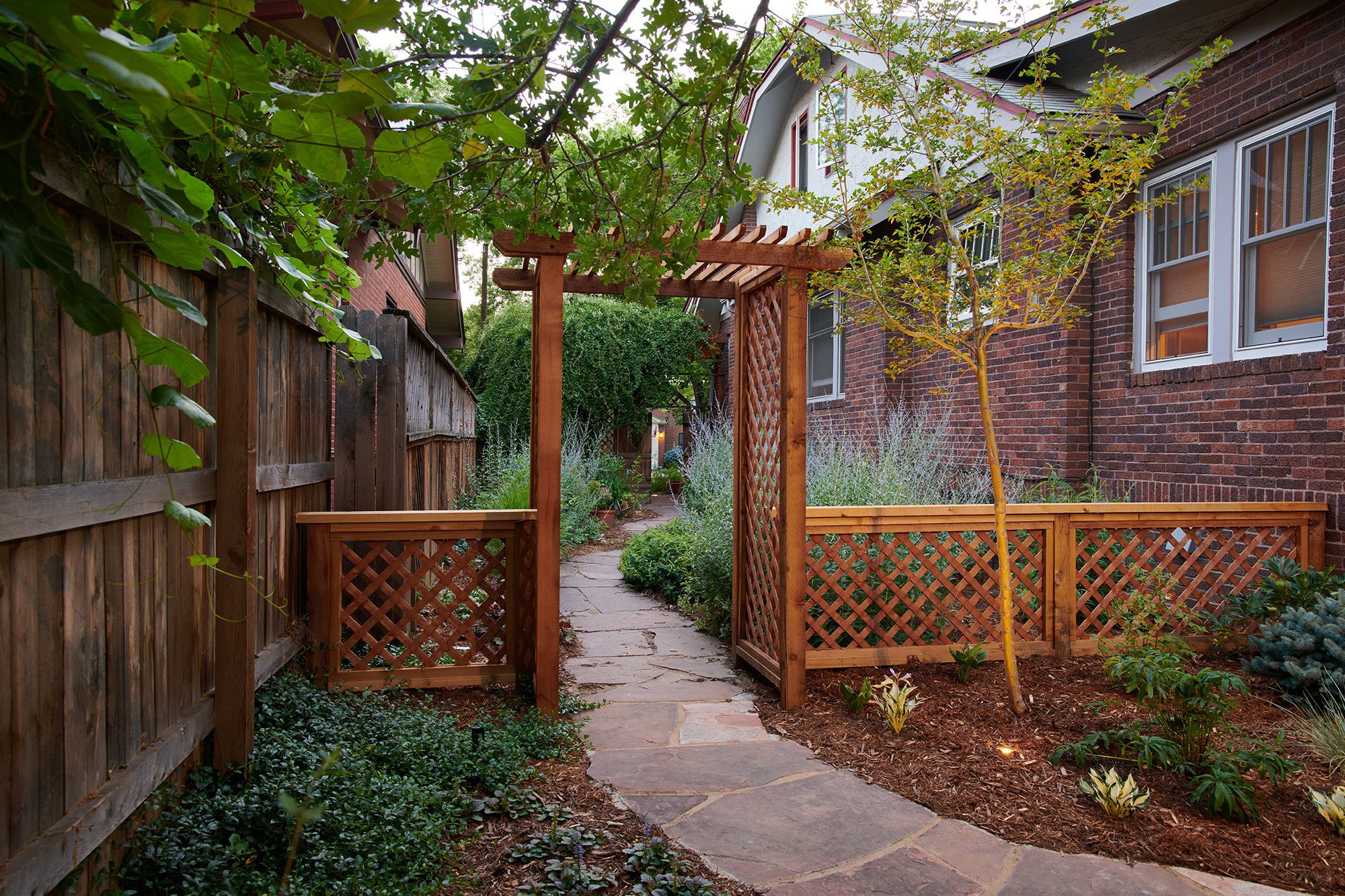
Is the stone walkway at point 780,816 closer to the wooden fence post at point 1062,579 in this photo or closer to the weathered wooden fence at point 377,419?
the weathered wooden fence at point 377,419

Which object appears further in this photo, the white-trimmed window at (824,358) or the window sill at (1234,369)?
the white-trimmed window at (824,358)

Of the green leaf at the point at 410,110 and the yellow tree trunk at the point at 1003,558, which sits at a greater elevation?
the green leaf at the point at 410,110

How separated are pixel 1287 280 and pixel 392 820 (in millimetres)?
5772

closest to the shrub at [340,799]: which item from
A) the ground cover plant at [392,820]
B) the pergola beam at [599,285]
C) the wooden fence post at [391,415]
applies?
the ground cover plant at [392,820]

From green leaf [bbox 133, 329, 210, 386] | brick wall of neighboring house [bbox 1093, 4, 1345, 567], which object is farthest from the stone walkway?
brick wall of neighboring house [bbox 1093, 4, 1345, 567]

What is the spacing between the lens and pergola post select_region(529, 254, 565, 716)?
13.5ft

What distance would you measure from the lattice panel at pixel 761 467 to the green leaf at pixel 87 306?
11.8 ft

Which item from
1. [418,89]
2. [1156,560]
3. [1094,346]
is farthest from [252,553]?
[1094,346]

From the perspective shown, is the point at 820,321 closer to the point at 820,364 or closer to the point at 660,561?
the point at 820,364

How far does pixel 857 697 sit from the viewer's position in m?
4.23

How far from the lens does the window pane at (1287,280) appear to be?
486 centimetres

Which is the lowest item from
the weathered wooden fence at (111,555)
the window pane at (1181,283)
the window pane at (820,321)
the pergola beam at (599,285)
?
the weathered wooden fence at (111,555)

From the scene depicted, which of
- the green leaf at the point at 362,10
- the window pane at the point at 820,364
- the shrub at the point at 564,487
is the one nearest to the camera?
the green leaf at the point at 362,10

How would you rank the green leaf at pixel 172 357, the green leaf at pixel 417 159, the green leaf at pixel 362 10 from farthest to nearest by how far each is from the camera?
the green leaf at pixel 172 357 → the green leaf at pixel 417 159 → the green leaf at pixel 362 10
